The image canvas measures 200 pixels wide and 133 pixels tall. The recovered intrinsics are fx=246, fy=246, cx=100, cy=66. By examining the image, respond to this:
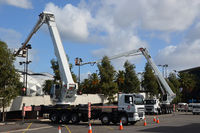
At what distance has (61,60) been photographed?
23625 millimetres

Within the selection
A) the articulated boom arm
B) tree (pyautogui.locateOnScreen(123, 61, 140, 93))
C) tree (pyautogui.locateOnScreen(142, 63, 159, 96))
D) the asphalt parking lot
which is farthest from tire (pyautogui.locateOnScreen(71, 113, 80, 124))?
tree (pyautogui.locateOnScreen(142, 63, 159, 96))

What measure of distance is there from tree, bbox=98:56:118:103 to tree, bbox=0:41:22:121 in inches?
728

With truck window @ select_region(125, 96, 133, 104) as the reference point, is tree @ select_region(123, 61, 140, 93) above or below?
above

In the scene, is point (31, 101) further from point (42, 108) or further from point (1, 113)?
point (42, 108)

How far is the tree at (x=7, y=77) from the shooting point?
26.6 m

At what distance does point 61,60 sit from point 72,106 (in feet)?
15.1

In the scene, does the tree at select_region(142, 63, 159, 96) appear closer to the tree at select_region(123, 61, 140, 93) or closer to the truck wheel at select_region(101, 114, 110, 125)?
the tree at select_region(123, 61, 140, 93)

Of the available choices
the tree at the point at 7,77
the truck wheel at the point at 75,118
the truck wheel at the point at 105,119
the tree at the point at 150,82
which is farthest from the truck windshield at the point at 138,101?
the tree at the point at 150,82

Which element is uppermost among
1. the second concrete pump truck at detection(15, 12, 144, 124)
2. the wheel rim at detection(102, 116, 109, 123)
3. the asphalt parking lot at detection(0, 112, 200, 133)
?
the second concrete pump truck at detection(15, 12, 144, 124)

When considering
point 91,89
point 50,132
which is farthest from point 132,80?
point 50,132

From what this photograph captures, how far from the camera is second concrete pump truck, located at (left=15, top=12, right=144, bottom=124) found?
21.8 m

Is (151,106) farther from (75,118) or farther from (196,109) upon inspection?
(75,118)

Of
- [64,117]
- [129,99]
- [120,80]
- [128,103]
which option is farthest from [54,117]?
[120,80]

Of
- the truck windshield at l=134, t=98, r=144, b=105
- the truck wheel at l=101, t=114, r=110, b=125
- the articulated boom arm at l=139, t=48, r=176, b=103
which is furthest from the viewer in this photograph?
the articulated boom arm at l=139, t=48, r=176, b=103
